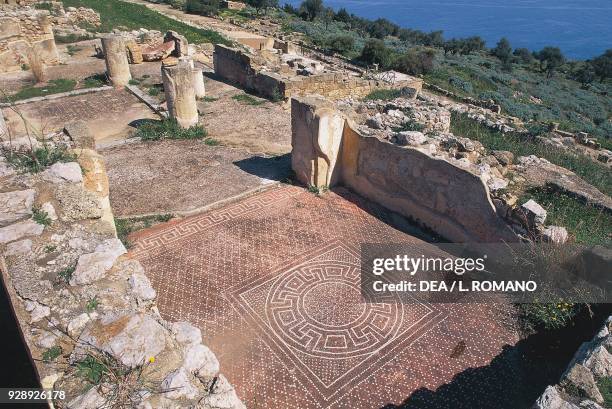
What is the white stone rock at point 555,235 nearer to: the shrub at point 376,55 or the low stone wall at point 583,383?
the low stone wall at point 583,383

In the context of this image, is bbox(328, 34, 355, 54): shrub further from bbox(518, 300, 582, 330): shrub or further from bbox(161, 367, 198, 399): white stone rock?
bbox(161, 367, 198, 399): white stone rock

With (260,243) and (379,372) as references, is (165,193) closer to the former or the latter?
(260,243)

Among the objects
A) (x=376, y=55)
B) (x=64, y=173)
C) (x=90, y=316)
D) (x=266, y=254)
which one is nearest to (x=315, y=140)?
(x=266, y=254)

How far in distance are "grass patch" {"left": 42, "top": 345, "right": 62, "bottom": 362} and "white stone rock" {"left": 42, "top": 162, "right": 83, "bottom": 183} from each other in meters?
2.71

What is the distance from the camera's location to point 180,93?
10.9 meters

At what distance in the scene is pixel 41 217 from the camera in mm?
4723

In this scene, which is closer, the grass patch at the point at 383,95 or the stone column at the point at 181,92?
the stone column at the point at 181,92

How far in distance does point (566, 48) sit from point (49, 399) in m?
99.3

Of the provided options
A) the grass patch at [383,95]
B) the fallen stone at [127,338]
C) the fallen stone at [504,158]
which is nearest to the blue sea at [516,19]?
the grass patch at [383,95]

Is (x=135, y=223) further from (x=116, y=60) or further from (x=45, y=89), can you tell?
(x=45, y=89)

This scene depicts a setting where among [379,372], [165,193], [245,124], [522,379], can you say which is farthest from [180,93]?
[522,379]

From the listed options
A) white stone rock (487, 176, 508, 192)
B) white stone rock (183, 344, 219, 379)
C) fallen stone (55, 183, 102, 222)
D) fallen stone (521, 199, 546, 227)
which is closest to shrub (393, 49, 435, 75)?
white stone rock (487, 176, 508, 192)

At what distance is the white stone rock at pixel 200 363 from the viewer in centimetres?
360

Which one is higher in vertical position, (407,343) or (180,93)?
(180,93)
